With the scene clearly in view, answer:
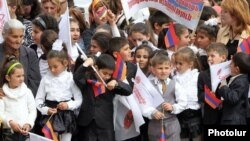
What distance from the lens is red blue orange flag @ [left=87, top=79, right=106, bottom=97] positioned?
9156 mm

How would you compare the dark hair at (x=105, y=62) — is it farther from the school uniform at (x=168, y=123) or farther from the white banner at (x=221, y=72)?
the white banner at (x=221, y=72)

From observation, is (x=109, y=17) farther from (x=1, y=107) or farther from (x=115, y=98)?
(x=1, y=107)

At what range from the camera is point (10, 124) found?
8.70 metres

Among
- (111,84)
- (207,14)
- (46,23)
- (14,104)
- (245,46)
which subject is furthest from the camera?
(207,14)

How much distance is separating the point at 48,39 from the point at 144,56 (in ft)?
3.77

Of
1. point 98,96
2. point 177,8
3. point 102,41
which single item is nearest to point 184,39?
point 177,8

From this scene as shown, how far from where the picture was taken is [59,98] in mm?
9242

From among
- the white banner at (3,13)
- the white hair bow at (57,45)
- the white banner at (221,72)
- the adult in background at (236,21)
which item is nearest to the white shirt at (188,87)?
the white banner at (221,72)

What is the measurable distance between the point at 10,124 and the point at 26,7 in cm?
322

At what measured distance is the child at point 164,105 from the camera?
939 cm

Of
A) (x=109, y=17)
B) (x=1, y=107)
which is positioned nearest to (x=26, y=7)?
(x=109, y=17)

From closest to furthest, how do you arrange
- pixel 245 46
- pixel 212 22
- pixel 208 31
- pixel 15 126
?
pixel 15 126 < pixel 245 46 < pixel 208 31 < pixel 212 22

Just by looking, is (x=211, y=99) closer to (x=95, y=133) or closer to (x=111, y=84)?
(x=111, y=84)

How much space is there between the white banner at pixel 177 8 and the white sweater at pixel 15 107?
249cm
